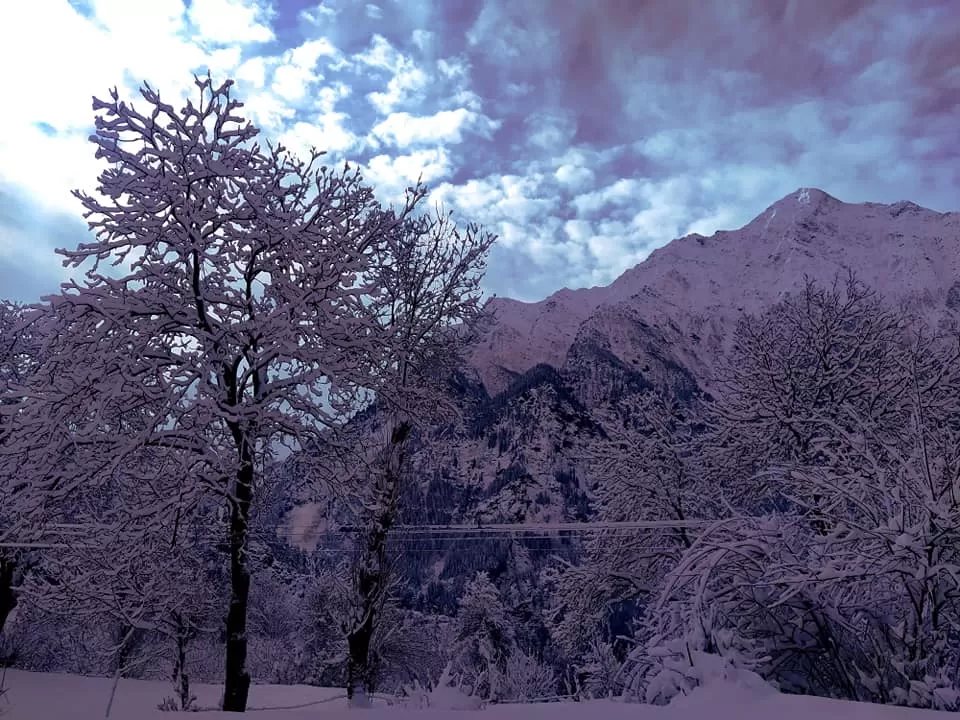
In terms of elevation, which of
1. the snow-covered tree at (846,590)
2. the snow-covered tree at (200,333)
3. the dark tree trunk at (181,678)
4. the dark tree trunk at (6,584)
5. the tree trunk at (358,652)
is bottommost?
the dark tree trunk at (181,678)

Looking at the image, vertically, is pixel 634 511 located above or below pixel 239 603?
above

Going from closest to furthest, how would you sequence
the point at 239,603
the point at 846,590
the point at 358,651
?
the point at 846,590 → the point at 239,603 → the point at 358,651

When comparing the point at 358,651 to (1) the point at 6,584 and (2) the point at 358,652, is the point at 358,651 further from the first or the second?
(1) the point at 6,584

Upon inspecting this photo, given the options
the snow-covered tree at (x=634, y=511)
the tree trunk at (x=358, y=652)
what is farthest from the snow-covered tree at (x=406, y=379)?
the snow-covered tree at (x=634, y=511)

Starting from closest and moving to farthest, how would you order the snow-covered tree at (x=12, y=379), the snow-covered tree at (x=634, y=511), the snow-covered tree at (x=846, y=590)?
the snow-covered tree at (x=846, y=590) → the snow-covered tree at (x=12, y=379) → the snow-covered tree at (x=634, y=511)

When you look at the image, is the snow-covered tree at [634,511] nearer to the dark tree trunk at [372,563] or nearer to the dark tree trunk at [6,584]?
the dark tree trunk at [372,563]

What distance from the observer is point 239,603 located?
25.7ft

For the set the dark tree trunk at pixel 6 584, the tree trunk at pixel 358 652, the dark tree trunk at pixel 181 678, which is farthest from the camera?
the dark tree trunk at pixel 181 678

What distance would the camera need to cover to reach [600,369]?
188 m

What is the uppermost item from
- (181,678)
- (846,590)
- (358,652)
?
(846,590)

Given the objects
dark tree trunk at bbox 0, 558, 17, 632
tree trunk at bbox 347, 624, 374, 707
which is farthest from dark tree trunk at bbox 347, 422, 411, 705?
dark tree trunk at bbox 0, 558, 17, 632

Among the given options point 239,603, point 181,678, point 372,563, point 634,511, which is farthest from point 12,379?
point 634,511

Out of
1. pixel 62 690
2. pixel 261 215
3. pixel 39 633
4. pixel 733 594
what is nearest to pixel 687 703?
pixel 733 594

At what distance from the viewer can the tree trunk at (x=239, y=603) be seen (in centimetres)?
752
